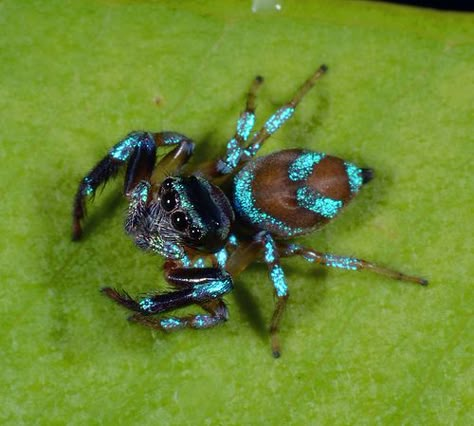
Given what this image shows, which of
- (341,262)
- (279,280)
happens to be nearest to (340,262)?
(341,262)

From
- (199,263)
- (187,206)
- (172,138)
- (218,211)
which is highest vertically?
(172,138)

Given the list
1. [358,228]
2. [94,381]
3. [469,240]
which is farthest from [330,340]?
[94,381]

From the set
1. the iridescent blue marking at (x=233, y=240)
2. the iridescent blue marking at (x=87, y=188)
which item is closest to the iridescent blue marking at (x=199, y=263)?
the iridescent blue marking at (x=233, y=240)

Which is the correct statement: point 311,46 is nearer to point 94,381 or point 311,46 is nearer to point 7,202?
point 7,202

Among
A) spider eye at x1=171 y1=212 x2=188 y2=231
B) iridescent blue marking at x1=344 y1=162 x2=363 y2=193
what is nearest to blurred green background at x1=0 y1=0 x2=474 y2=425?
iridescent blue marking at x1=344 y1=162 x2=363 y2=193

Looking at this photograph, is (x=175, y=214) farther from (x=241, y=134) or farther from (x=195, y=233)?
(x=241, y=134)

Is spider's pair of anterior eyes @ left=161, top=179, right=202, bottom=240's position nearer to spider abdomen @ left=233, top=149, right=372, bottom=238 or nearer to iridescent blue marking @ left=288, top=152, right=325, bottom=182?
spider abdomen @ left=233, top=149, right=372, bottom=238

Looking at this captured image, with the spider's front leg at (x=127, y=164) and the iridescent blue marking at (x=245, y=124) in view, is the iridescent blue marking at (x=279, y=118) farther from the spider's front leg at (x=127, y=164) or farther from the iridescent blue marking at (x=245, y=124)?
the spider's front leg at (x=127, y=164)
